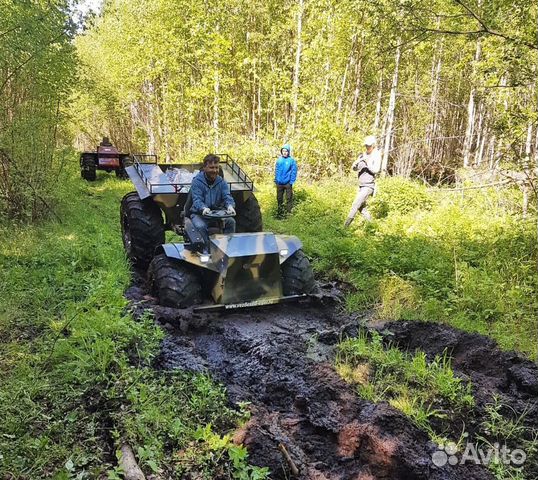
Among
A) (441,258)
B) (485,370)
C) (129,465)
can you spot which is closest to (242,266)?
(485,370)

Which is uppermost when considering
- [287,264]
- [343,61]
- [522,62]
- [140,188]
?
[343,61]

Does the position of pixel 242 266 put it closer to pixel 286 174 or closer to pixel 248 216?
pixel 248 216

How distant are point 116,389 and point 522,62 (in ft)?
15.4

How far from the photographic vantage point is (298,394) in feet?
12.0

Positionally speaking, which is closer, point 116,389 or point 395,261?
point 116,389

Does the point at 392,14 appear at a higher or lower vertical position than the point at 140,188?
higher

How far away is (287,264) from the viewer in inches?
221

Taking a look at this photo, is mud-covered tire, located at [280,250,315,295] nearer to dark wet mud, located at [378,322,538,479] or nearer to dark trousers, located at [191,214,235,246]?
dark trousers, located at [191,214,235,246]

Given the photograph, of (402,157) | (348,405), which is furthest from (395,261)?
(402,157)

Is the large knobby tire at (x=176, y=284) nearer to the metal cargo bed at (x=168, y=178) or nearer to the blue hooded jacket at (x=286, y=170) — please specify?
the metal cargo bed at (x=168, y=178)

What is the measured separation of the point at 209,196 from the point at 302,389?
291 cm

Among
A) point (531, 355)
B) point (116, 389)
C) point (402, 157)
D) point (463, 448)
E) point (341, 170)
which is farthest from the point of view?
point (402, 157)

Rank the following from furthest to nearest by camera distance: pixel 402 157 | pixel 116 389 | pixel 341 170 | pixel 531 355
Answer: pixel 402 157 < pixel 341 170 < pixel 531 355 < pixel 116 389

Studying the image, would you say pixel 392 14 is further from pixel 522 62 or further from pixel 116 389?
pixel 116 389
